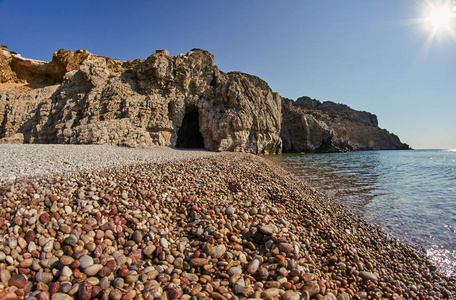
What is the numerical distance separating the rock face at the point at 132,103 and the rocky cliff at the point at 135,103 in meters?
0.08

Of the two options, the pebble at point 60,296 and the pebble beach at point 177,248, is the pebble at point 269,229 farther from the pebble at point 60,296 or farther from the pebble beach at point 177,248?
the pebble at point 60,296

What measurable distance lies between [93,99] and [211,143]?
45.8ft

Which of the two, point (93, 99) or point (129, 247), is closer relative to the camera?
point (129, 247)

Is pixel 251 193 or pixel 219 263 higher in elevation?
pixel 251 193

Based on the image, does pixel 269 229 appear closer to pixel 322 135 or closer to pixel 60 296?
pixel 60 296

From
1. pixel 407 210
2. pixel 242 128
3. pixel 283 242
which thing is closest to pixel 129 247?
pixel 283 242

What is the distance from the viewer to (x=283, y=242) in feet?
11.1

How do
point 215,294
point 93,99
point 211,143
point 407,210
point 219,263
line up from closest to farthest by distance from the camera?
point 215,294
point 219,263
point 407,210
point 93,99
point 211,143

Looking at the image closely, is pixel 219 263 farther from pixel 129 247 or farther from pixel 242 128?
pixel 242 128

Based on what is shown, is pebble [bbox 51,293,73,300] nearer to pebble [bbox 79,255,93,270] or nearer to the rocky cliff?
pebble [bbox 79,255,93,270]

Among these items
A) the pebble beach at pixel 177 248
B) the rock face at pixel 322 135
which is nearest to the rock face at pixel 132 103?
the rock face at pixel 322 135

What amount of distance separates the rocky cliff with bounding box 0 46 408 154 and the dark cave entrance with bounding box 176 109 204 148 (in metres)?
0.16

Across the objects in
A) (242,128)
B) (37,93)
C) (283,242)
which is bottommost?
(283,242)

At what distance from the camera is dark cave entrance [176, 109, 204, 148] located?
1204 inches
